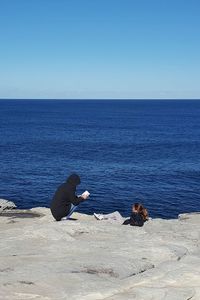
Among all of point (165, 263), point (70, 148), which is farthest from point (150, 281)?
point (70, 148)

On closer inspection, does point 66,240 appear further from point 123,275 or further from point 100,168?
point 100,168

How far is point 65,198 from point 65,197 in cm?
5

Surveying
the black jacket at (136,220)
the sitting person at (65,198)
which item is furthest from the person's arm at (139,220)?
the sitting person at (65,198)

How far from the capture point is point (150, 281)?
10.3m

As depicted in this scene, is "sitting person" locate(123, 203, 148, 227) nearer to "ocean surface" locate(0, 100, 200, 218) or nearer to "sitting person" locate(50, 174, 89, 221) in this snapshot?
"sitting person" locate(50, 174, 89, 221)

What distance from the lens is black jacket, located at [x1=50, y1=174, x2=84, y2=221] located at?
1752 centimetres

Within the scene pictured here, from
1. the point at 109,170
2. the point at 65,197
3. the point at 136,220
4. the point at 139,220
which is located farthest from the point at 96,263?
the point at 109,170

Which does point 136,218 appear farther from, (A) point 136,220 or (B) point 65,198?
(B) point 65,198

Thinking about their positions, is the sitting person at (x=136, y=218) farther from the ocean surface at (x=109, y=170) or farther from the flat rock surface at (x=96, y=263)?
the ocean surface at (x=109, y=170)

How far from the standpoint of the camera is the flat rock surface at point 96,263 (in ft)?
30.7

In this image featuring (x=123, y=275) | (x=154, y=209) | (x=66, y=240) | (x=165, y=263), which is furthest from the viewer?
(x=154, y=209)

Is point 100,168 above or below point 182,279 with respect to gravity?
below

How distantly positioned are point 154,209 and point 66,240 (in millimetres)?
42071

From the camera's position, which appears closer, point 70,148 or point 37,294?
point 37,294
